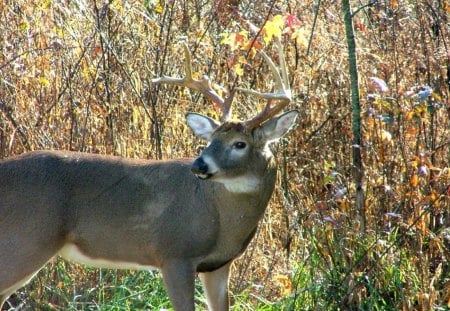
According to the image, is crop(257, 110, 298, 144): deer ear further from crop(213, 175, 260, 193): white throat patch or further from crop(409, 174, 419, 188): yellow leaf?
crop(409, 174, 419, 188): yellow leaf

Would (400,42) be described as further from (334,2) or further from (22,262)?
(22,262)

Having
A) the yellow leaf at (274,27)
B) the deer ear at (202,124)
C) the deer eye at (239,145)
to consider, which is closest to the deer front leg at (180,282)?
the deer eye at (239,145)

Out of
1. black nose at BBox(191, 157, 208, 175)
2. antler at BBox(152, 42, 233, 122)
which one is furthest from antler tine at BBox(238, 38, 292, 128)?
black nose at BBox(191, 157, 208, 175)

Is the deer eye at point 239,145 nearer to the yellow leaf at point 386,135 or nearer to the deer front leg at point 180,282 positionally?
the deer front leg at point 180,282

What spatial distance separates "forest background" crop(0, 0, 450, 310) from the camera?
258 inches

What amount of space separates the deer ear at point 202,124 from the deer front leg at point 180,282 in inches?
36.0

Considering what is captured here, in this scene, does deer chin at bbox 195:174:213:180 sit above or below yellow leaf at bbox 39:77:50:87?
below

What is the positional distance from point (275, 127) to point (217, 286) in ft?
3.86

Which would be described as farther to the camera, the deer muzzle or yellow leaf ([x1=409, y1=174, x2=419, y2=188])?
yellow leaf ([x1=409, y1=174, x2=419, y2=188])

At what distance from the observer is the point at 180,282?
20.4 ft

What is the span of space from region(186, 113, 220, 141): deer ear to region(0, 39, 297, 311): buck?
8cm

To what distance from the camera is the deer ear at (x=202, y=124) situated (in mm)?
6609

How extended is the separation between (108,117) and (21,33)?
3.88ft

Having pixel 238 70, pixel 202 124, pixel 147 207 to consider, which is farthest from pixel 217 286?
pixel 238 70
